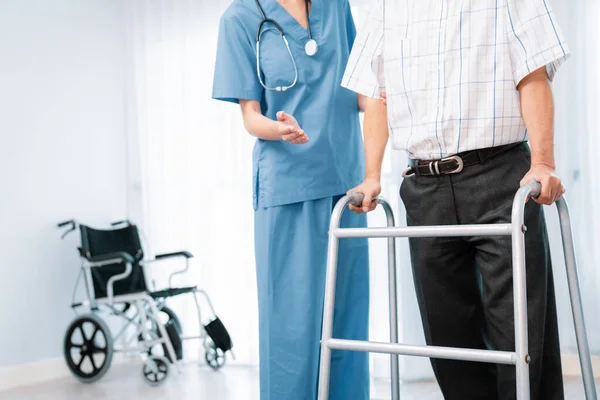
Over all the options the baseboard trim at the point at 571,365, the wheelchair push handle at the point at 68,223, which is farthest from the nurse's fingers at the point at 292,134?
the wheelchair push handle at the point at 68,223

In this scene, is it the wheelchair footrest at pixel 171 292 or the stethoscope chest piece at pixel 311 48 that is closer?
the stethoscope chest piece at pixel 311 48

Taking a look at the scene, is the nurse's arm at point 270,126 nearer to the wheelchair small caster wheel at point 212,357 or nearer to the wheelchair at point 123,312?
the wheelchair at point 123,312

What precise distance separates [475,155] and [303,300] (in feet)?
1.99

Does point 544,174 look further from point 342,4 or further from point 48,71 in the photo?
point 48,71

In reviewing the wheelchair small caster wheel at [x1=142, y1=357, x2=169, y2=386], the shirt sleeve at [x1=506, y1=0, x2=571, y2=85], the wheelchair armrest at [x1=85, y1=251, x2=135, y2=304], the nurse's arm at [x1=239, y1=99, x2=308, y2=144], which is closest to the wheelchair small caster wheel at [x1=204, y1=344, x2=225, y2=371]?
the wheelchair small caster wheel at [x1=142, y1=357, x2=169, y2=386]

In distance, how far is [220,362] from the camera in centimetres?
385

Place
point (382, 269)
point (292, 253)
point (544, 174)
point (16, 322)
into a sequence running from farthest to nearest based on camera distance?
1. point (16, 322)
2. point (382, 269)
3. point (292, 253)
4. point (544, 174)

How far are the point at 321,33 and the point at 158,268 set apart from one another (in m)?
2.60

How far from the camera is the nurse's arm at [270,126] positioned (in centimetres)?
163

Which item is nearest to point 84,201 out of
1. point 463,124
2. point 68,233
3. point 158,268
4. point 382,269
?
point 68,233

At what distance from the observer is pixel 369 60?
1.64 meters

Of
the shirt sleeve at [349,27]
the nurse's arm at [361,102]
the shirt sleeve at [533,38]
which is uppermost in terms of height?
the shirt sleeve at [349,27]

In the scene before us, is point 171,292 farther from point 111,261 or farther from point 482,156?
point 482,156

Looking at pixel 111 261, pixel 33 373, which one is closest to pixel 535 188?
pixel 111 261
